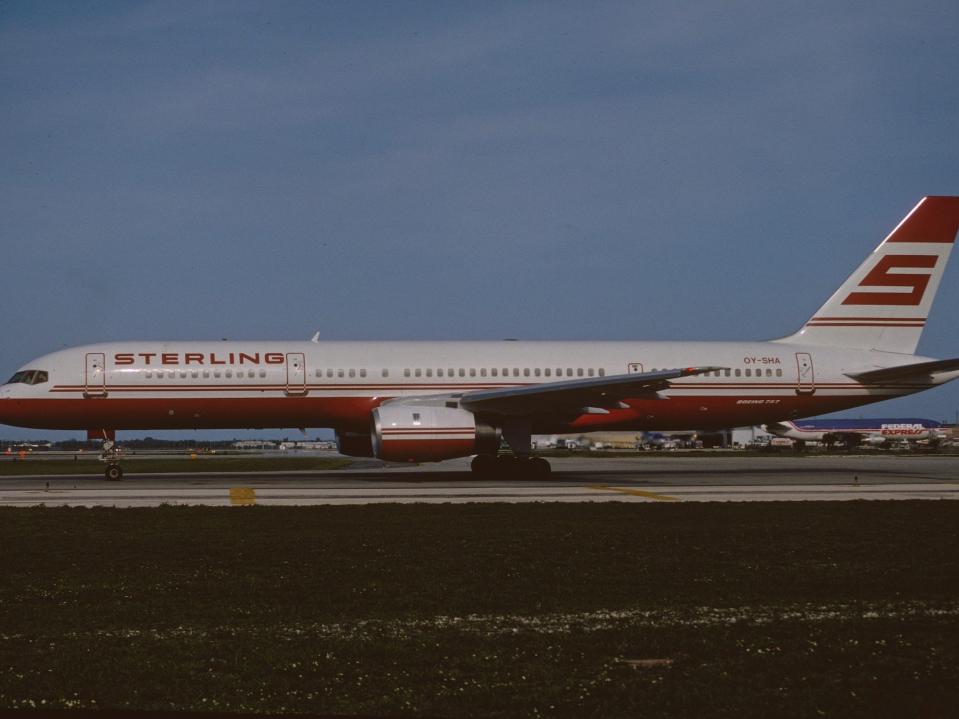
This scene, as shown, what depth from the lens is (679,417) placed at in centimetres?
3152

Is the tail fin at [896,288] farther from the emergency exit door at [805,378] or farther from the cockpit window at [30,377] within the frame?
the cockpit window at [30,377]

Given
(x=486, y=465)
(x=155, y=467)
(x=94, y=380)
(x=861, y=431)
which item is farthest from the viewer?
(x=861, y=431)

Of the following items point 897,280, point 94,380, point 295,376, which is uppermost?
point 897,280

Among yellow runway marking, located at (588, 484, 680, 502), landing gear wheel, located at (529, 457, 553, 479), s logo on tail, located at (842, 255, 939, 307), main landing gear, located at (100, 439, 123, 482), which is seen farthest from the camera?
s logo on tail, located at (842, 255, 939, 307)

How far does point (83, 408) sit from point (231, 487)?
6.41 m

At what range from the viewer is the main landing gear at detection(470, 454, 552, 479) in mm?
29656

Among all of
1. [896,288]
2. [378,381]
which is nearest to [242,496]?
[378,381]

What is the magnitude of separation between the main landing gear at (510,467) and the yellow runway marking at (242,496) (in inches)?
313

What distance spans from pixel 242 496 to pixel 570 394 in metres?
9.86

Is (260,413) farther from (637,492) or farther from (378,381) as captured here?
(637,492)

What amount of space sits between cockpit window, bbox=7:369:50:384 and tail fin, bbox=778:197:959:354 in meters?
24.0

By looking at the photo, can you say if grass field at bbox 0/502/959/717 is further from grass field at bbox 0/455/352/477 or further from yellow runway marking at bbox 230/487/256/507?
grass field at bbox 0/455/352/477

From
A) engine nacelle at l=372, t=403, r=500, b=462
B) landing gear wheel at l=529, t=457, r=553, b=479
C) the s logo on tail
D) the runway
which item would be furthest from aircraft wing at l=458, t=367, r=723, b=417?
the s logo on tail

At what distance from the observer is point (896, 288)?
3344 centimetres
